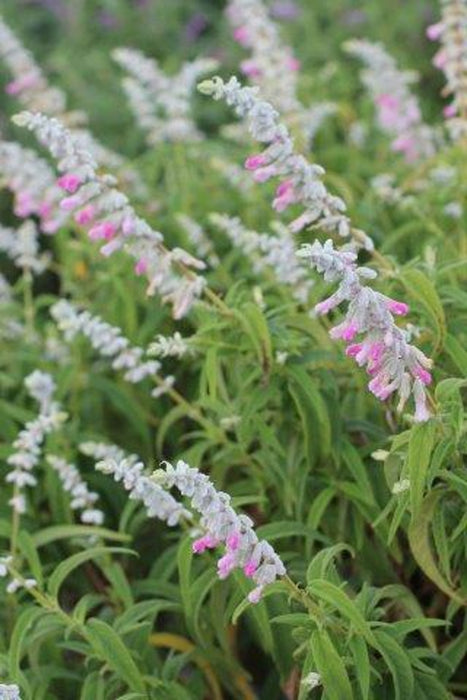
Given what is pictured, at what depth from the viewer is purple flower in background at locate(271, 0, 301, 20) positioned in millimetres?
7773

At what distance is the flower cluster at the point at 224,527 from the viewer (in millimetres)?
2281

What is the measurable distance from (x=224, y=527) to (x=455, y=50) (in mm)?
1969

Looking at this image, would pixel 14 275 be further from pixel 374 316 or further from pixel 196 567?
pixel 374 316

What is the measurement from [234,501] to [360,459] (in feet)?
1.08

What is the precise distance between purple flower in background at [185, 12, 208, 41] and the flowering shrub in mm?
3057

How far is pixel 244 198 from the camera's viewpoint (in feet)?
15.6

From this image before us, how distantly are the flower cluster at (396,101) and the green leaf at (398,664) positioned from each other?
95.2 inches

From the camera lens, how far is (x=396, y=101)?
15.2ft

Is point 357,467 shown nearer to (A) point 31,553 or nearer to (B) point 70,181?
(A) point 31,553

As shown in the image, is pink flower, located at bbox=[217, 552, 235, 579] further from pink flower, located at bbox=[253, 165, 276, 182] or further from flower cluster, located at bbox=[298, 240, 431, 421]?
pink flower, located at bbox=[253, 165, 276, 182]

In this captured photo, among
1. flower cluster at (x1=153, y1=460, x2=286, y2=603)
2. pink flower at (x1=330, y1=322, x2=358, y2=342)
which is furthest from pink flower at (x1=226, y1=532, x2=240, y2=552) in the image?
pink flower at (x1=330, y1=322, x2=358, y2=342)

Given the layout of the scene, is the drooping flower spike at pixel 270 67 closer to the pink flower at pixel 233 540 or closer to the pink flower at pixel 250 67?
the pink flower at pixel 250 67

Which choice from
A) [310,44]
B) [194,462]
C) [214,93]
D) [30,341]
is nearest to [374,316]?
[214,93]

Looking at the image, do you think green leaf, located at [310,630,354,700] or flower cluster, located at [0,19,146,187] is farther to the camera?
flower cluster, located at [0,19,146,187]
